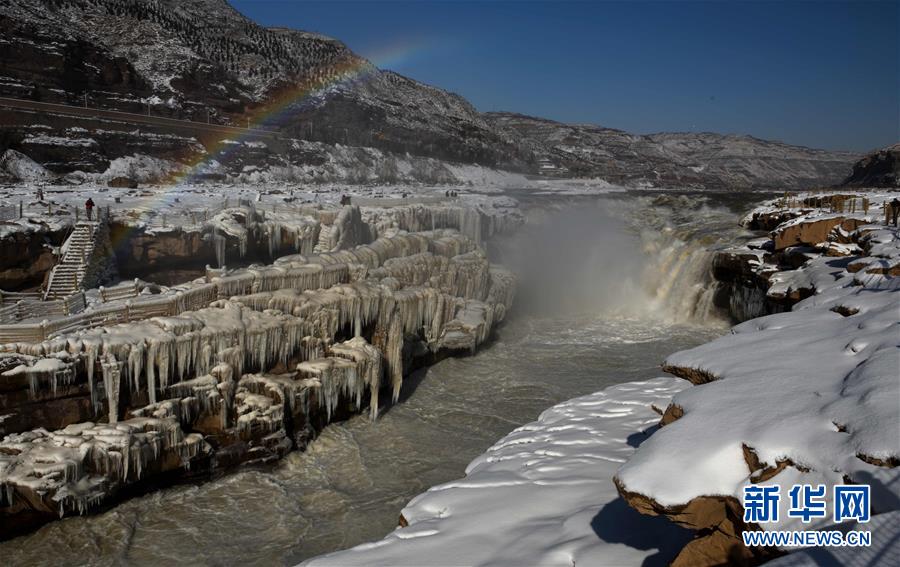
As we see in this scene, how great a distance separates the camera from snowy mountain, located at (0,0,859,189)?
43938 millimetres

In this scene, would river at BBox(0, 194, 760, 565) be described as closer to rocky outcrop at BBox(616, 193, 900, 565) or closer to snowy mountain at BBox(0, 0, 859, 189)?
rocky outcrop at BBox(616, 193, 900, 565)

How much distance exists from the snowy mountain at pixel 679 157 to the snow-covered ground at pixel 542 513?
8699cm

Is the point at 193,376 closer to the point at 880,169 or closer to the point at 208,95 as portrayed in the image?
the point at 208,95

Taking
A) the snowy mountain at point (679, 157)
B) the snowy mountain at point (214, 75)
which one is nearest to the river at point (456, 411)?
the snowy mountain at point (214, 75)

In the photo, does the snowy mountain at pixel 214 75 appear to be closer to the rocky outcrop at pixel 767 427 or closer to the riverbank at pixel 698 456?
the riverbank at pixel 698 456

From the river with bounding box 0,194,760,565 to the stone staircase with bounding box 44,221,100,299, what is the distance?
7074mm

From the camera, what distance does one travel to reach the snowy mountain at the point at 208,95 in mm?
43938

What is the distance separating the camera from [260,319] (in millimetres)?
14453

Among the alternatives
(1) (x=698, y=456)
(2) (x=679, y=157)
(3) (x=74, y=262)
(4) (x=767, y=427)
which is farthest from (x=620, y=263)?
(2) (x=679, y=157)

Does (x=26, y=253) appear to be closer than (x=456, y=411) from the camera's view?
Yes

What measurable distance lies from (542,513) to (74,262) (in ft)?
51.0

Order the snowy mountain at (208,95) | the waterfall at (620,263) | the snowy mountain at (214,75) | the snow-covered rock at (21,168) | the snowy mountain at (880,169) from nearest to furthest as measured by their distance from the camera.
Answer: the waterfall at (620,263)
the snow-covered rock at (21,168)
the snowy mountain at (208,95)
the snowy mountain at (214,75)
the snowy mountain at (880,169)

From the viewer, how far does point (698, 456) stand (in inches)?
187

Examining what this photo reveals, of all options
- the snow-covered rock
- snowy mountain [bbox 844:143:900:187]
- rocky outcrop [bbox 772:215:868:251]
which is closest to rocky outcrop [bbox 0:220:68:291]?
the snow-covered rock
